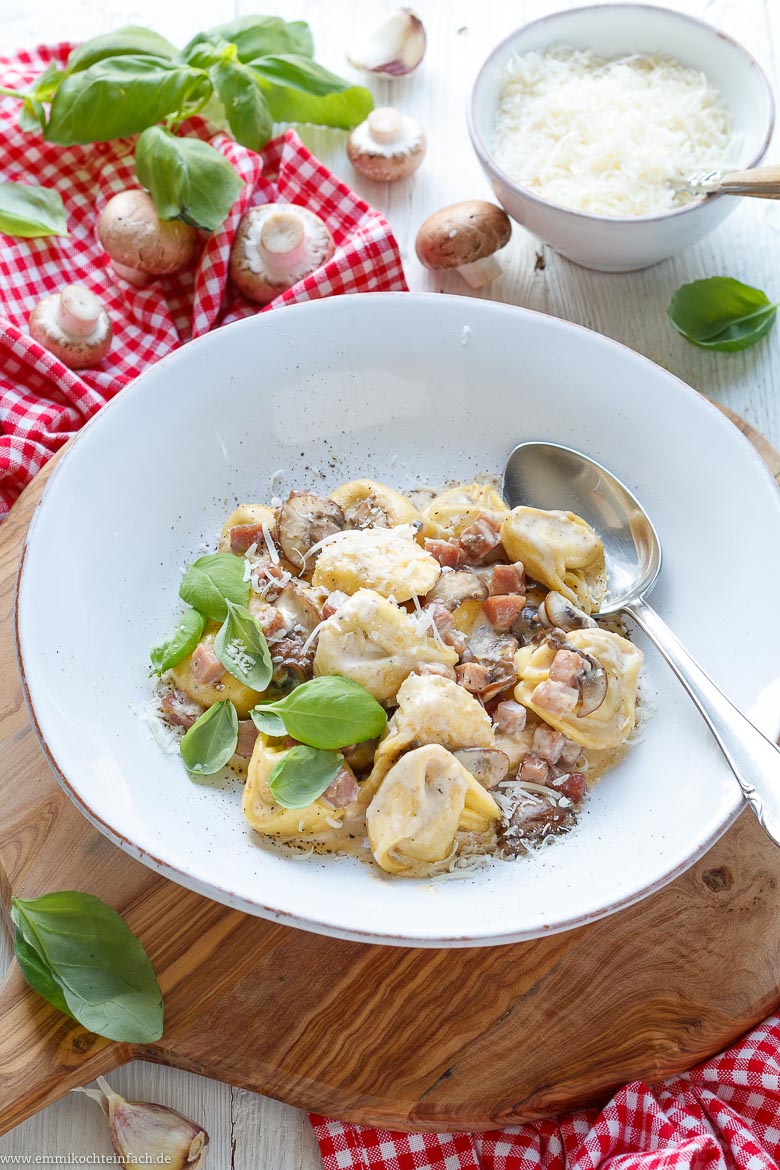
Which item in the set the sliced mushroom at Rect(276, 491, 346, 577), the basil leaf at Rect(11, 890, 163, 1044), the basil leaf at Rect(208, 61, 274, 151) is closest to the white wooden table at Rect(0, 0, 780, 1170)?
the basil leaf at Rect(11, 890, 163, 1044)

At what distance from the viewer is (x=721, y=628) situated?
2.67m

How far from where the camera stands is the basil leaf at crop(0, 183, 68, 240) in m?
3.44

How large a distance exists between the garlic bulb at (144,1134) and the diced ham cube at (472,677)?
120 centimetres

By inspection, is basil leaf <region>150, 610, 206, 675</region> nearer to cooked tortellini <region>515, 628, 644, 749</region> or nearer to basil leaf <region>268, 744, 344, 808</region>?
basil leaf <region>268, 744, 344, 808</region>

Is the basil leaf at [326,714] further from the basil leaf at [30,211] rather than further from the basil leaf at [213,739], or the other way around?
the basil leaf at [30,211]

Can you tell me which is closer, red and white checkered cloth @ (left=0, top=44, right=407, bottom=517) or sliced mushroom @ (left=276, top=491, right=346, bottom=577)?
sliced mushroom @ (left=276, top=491, right=346, bottom=577)

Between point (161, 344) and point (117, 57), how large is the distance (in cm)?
88

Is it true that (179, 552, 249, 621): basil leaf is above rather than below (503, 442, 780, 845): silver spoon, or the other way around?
above

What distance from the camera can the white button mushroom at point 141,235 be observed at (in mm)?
3457

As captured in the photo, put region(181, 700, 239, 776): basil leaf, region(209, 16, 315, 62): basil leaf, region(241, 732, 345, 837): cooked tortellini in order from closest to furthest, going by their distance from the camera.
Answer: region(241, 732, 345, 837): cooked tortellini → region(181, 700, 239, 776): basil leaf → region(209, 16, 315, 62): basil leaf

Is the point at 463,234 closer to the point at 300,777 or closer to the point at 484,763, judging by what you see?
the point at 484,763

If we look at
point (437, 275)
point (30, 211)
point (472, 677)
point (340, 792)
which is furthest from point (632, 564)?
point (30, 211)

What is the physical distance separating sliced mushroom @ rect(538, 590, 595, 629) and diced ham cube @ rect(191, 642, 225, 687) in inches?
32.2

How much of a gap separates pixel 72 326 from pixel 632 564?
1851mm
